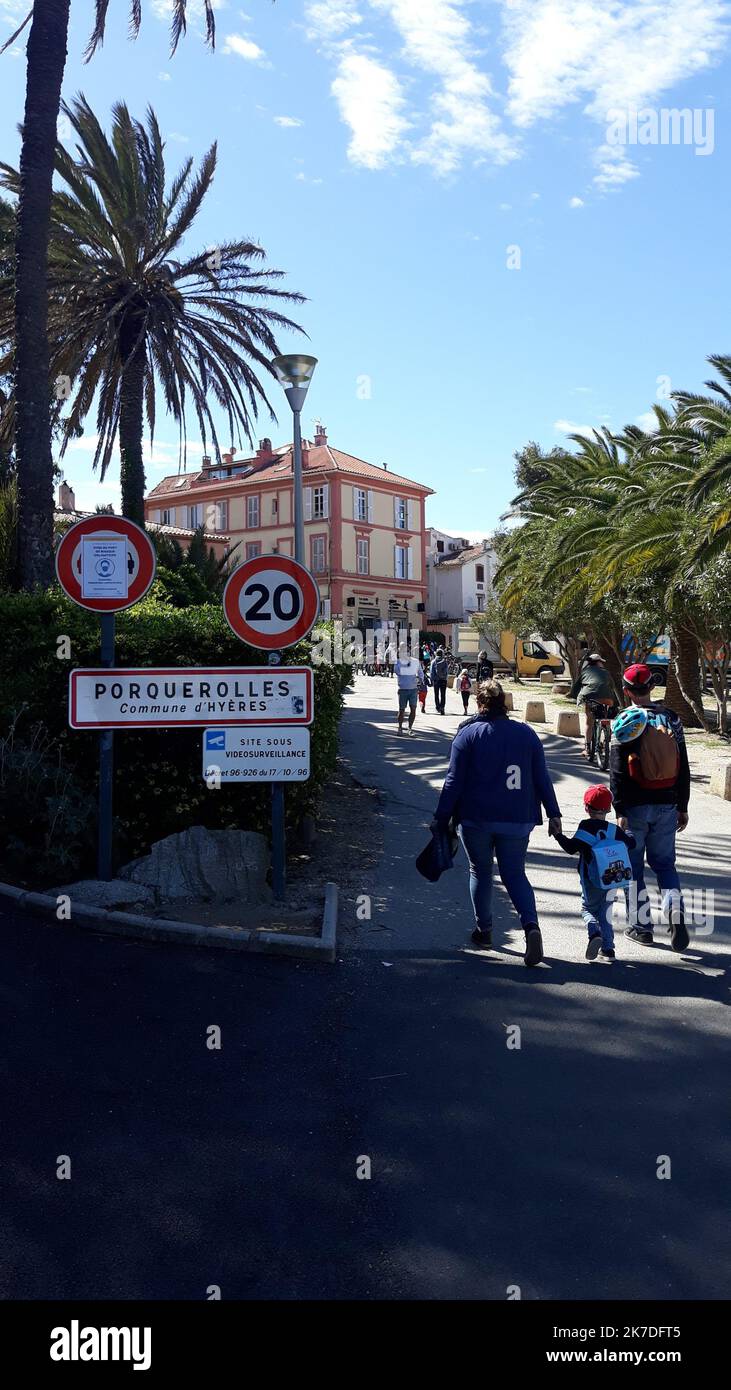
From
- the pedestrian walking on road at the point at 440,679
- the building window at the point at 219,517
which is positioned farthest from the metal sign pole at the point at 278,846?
the building window at the point at 219,517

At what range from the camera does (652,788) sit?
668 cm

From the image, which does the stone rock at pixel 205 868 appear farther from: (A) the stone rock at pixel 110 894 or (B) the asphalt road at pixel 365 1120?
(B) the asphalt road at pixel 365 1120

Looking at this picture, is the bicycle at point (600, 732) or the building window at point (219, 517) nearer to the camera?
the bicycle at point (600, 732)

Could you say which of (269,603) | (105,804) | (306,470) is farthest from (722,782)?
(306,470)

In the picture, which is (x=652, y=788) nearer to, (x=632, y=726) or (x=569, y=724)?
(x=632, y=726)

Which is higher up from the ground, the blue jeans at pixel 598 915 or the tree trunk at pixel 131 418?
the tree trunk at pixel 131 418

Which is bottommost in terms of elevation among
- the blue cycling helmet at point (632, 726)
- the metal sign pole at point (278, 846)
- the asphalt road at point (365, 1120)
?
the asphalt road at point (365, 1120)

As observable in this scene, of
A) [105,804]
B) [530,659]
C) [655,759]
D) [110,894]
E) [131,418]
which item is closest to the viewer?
[655,759]

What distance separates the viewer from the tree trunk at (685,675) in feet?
68.1

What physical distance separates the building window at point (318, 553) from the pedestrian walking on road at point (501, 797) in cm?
6251

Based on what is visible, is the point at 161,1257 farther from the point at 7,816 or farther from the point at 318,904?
the point at 7,816

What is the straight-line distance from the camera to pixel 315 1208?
3488 mm

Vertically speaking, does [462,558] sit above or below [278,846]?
above

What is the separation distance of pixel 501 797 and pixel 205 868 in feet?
7.65
